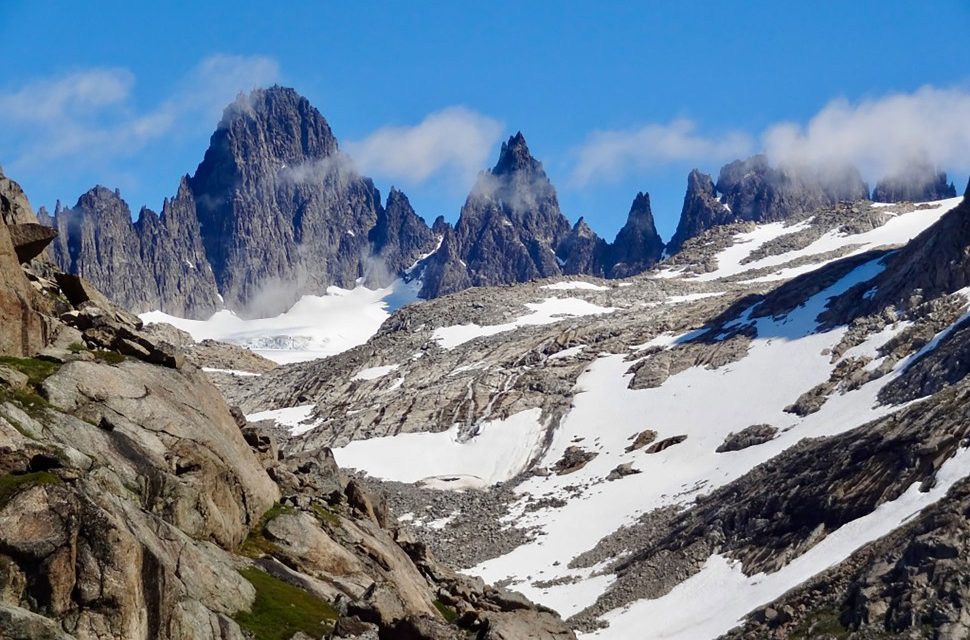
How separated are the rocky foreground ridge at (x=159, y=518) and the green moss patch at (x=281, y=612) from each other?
0.08 meters

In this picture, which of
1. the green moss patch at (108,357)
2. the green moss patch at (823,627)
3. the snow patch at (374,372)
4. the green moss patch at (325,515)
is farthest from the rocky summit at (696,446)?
the green moss patch at (108,357)

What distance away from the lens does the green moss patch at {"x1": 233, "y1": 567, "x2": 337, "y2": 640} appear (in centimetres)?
3262

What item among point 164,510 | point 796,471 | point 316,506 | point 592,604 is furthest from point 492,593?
point 796,471

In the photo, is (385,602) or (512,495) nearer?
(385,602)

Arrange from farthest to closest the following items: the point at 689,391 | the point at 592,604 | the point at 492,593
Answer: the point at 689,391 < the point at 592,604 < the point at 492,593

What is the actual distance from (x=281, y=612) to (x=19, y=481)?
353 inches

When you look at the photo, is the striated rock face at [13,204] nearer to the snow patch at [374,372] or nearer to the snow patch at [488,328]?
the snow patch at [374,372]

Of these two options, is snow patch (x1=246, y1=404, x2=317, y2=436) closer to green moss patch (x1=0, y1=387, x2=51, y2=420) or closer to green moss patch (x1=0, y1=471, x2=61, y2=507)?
green moss patch (x1=0, y1=387, x2=51, y2=420)

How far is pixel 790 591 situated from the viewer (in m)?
65.6

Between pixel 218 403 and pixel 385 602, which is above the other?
pixel 218 403

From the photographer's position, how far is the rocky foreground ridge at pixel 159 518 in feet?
90.0

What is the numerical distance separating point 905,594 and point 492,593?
20414 millimetres

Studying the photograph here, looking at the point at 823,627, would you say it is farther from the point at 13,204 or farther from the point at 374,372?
the point at 374,372

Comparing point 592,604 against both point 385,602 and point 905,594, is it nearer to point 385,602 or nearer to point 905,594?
point 905,594
